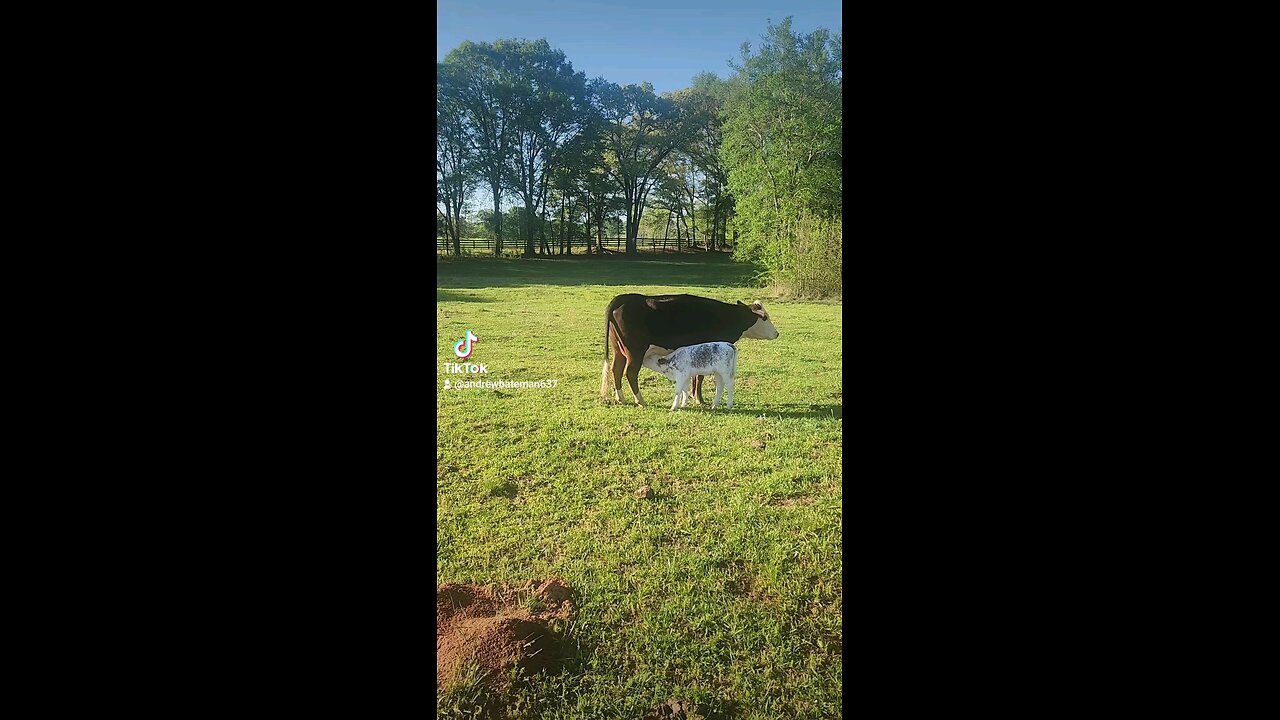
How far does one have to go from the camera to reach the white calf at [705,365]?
7.29ft

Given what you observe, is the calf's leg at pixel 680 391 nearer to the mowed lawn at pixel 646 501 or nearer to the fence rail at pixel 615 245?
the mowed lawn at pixel 646 501

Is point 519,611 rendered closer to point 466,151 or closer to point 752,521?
point 752,521

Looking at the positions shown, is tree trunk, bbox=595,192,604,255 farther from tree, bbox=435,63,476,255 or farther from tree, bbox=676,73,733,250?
tree, bbox=435,63,476,255

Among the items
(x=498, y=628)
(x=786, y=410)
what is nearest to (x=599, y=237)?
(x=786, y=410)

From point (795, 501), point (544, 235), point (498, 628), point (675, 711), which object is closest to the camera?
point (675, 711)

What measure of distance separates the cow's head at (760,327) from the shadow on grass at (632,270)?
0.10 meters

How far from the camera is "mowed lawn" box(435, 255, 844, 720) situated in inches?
62.0

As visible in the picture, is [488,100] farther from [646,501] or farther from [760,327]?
[646,501]

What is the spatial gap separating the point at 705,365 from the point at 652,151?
76 cm

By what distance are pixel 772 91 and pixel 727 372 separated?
0.89 m

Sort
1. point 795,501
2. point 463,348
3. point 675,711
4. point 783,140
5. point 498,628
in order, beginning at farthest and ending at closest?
point 783,140, point 463,348, point 795,501, point 498,628, point 675,711

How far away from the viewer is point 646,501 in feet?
6.34

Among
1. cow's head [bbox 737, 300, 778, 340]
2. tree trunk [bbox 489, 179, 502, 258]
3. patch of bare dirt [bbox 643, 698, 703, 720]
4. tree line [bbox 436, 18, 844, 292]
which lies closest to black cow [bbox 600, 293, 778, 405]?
cow's head [bbox 737, 300, 778, 340]
